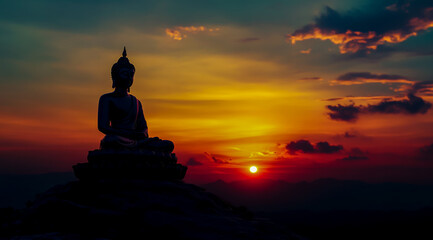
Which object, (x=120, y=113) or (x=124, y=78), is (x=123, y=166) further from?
(x=124, y=78)

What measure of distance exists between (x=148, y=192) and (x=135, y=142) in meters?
2.95

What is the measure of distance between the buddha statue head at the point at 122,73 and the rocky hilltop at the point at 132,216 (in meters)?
4.18

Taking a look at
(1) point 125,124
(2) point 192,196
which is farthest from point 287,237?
(1) point 125,124

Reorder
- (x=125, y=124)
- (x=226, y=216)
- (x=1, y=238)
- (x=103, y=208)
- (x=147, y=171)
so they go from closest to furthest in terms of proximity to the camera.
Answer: (x=1, y=238), (x=103, y=208), (x=226, y=216), (x=147, y=171), (x=125, y=124)

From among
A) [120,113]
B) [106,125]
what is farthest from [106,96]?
[106,125]

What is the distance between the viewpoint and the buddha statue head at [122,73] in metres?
18.3

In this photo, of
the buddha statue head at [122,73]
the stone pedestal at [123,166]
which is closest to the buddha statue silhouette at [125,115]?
the buddha statue head at [122,73]

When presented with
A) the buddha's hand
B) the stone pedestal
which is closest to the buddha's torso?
the buddha's hand

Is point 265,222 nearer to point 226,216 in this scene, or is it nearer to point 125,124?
point 226,216

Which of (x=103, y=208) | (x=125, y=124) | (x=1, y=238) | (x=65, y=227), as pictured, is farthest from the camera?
(x=125, y=124)

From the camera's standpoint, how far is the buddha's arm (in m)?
17.8

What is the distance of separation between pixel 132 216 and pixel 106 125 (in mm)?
5550

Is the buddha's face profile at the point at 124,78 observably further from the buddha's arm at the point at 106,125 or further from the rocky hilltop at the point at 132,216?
the rocky hilltop at the point at 132,216

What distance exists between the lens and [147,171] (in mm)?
16828
